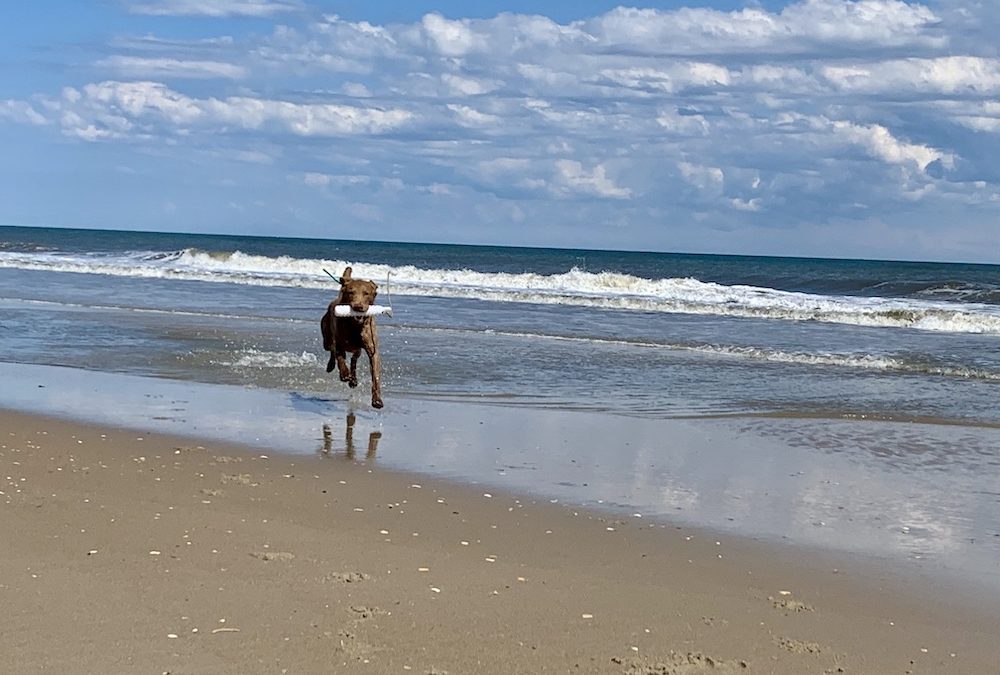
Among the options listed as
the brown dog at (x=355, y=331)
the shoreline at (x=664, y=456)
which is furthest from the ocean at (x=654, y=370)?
the brown dog at (x=355, y=331)

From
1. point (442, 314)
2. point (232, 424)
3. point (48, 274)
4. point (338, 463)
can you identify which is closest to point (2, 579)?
point (338, 463)

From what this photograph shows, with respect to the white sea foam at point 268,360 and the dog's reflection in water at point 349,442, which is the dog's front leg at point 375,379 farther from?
the white sea foam at point 268,360

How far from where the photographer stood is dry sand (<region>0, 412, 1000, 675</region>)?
4605 millimetres

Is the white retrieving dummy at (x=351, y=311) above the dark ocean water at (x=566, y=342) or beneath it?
above

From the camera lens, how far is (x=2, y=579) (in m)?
5.15

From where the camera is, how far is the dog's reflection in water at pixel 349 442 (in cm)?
901

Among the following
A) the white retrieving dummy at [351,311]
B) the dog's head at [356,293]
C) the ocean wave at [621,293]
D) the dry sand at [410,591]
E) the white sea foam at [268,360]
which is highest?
the dog's head at [356,293]

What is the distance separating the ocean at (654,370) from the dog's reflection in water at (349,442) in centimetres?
19

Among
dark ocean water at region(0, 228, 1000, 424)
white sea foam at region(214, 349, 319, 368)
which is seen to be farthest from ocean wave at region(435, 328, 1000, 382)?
white sea foam at region(214, 349, 319, 368)

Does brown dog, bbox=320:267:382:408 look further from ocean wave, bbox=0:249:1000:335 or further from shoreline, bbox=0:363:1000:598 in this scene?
ocean wave, bbox=0:249:1000:335

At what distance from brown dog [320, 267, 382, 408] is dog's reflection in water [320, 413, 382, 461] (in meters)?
0.87

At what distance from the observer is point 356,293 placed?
11430 mm

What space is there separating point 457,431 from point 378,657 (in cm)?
571

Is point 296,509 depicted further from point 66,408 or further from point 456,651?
point 66,408
